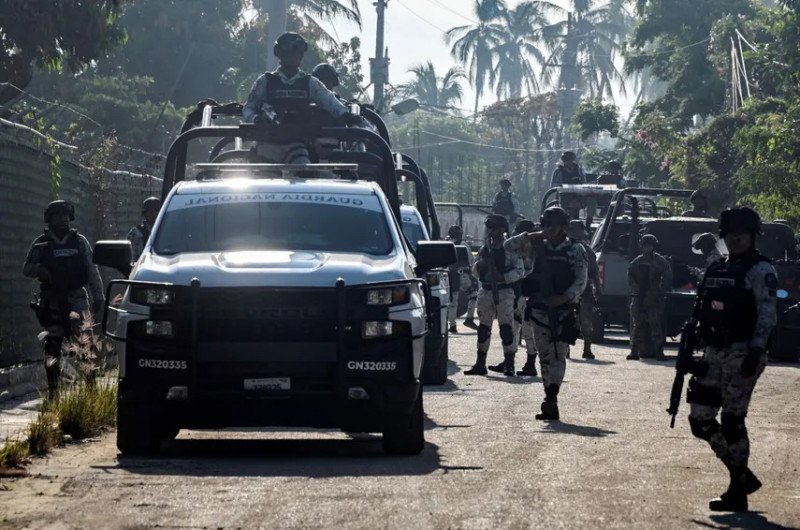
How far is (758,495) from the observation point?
9492mm

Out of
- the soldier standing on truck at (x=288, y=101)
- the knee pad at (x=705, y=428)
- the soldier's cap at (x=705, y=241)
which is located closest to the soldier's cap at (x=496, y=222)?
the soldier's cap at (x=705, y=241)

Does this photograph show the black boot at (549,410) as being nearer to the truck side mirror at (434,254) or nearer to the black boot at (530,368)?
the truck side mirror at (434,254)

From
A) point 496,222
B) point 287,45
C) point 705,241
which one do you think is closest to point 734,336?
point 287,45

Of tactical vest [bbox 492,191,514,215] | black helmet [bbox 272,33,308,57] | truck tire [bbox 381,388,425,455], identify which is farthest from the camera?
tactical vest [bbox 492,191,514,215]

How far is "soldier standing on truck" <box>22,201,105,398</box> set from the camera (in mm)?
14453

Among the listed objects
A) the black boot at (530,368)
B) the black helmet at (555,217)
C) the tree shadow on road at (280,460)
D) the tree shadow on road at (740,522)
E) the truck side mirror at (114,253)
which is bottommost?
the black boot at (530,368)

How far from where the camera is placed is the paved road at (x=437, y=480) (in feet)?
27.0

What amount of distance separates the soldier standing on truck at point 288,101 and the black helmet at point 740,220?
5.56 meters

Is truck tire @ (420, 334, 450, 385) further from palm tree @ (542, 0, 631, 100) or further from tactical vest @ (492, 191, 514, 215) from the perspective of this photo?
palm tree @ (542, 0, 631, 100)

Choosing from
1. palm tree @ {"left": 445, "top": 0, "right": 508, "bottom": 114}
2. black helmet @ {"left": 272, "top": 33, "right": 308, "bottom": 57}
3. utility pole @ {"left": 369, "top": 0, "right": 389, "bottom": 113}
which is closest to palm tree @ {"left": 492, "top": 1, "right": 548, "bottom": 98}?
palm tree @ {"left": 445, "top": 0, "right": 508, "bottom": 114}

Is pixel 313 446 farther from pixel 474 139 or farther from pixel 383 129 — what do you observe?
pixel 474 139

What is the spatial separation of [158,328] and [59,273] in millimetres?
4149

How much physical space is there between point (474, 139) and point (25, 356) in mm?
83933

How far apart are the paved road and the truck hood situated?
1135 millimetres
